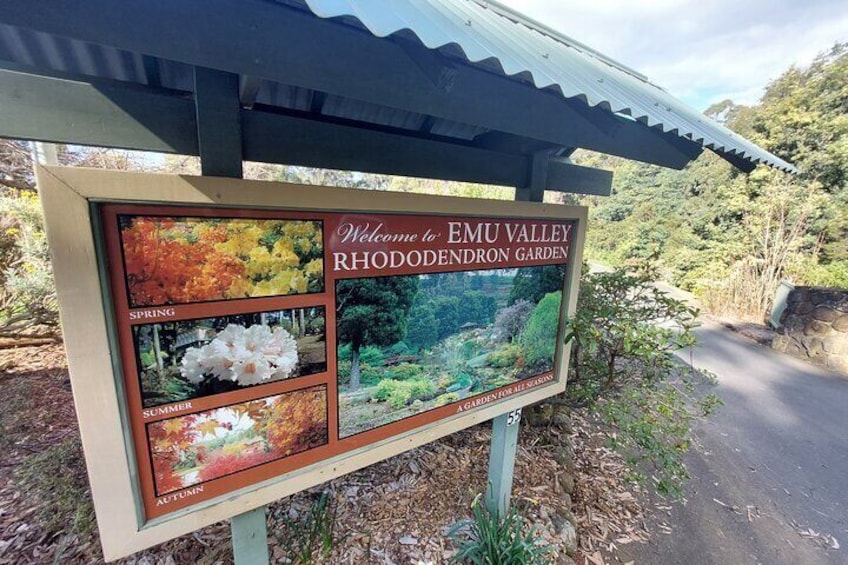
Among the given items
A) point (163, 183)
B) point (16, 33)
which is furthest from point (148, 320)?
point (16, 33)

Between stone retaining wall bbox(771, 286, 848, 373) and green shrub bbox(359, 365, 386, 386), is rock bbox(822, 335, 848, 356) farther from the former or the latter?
green shrub bbox(359, 365, 386, 386)

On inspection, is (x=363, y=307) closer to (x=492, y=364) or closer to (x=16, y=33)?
(x=492, y=364)

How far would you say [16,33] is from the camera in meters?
1.22

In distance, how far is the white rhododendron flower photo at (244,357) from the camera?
129cm

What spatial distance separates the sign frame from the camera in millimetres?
1062

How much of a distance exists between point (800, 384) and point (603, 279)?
19.4ft

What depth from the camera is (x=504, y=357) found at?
2203mm

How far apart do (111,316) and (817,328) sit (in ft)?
34.5

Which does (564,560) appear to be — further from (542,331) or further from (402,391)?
→ (402,391)

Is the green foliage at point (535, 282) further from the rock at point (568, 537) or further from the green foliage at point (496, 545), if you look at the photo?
the rock at point (568, 537)

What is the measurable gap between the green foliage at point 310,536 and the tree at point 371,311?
1285mm

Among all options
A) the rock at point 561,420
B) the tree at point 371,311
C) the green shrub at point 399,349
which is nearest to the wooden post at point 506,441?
the green shrub at point 399,349

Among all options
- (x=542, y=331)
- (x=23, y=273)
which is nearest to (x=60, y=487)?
(x=23, y=273)

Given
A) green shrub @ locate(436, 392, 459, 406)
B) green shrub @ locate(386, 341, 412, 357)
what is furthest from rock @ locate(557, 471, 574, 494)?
green shrub @ locate(386, 341, 412, 357)
